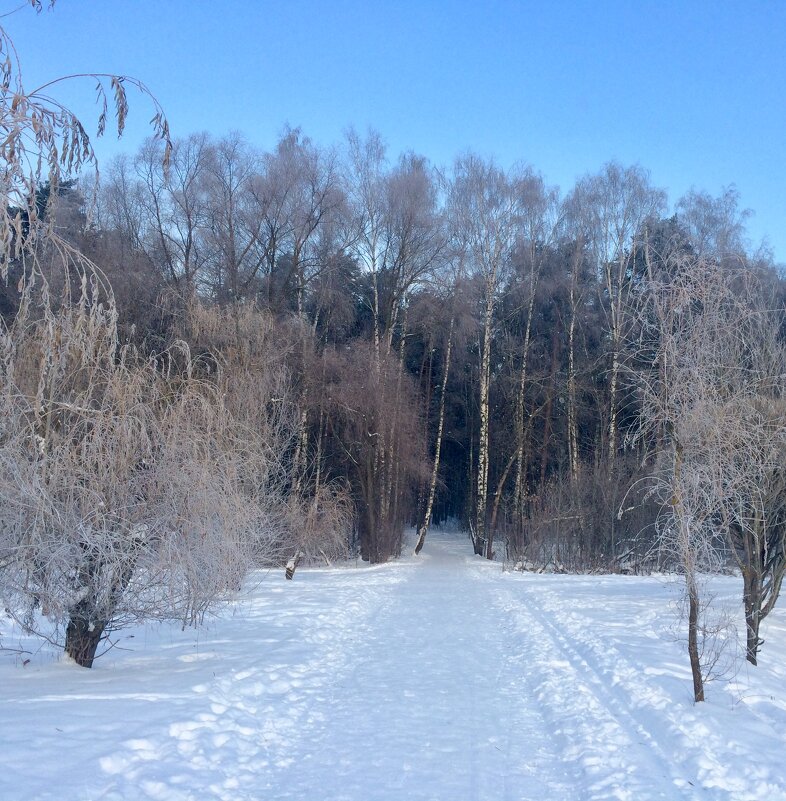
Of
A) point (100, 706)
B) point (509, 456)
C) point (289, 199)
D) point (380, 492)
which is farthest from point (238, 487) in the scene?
point (509, 456)

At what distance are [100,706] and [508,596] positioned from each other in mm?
11127

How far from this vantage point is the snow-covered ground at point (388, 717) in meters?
4.79

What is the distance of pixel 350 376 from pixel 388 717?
18.5 m

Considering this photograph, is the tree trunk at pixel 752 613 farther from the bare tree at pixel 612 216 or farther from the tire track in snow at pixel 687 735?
the bare tree at pixel 612 216

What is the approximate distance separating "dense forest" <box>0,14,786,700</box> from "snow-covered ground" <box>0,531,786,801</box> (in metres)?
0.95

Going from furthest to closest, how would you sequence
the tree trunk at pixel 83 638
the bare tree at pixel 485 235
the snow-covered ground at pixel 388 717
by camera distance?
the bare tree at pixel 485 235 < the tree trunk at pixel 83 638 < the snow-covered ground at pixel 388 717

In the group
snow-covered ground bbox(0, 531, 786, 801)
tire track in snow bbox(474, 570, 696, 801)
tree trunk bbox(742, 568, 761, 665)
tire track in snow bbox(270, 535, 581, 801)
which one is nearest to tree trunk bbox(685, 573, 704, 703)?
snow-covered ground bbox(0, 531, 786, 801)

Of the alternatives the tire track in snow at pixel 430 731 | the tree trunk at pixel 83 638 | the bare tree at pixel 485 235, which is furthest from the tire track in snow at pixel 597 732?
the bare tree at pixel 485 235

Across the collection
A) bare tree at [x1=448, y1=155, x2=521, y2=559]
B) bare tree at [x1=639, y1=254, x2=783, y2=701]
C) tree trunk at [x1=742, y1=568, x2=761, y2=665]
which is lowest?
tree trunk at [x1=742, y1=568, x2=761, y2=665]

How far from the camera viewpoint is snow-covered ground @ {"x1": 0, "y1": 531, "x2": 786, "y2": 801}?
4.79m

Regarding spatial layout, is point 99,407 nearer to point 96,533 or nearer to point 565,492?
point 96,533

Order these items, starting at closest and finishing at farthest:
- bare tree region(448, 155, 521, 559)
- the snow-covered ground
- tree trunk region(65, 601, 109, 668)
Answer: the snow-covered ground
tree trunk region(65, 601, 109, 668)
bare tree region(448, 155, 521, 559)

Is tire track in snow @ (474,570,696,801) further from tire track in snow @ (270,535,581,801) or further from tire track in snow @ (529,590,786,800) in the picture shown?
tire track in snow @ (270,535,581,801)

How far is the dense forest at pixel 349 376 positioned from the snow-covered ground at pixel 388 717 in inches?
37.4
